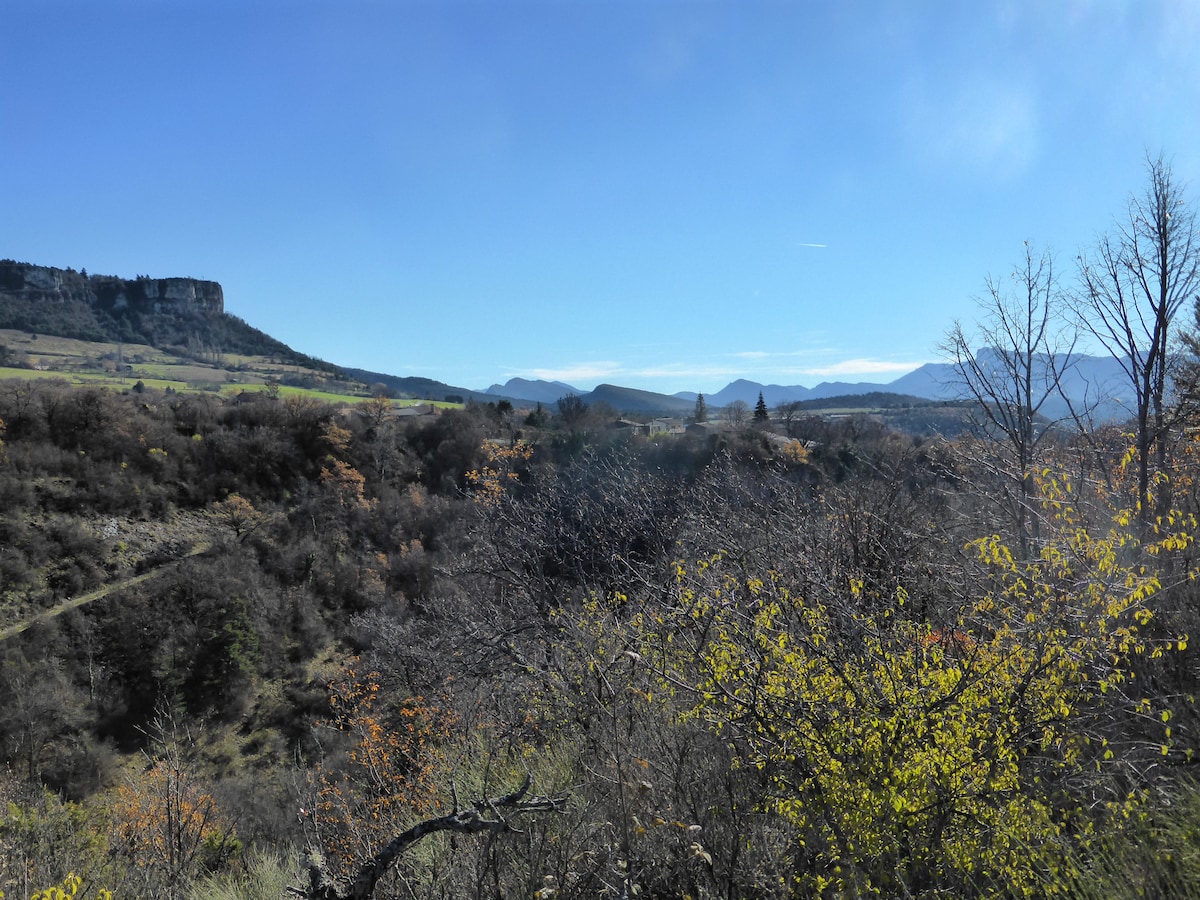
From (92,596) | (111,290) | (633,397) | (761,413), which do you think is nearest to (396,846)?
(92,596)

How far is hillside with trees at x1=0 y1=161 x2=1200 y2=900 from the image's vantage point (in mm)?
3541

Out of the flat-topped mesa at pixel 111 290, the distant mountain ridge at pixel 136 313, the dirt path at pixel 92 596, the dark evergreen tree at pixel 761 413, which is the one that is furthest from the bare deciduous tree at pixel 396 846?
the flat-topped mesa at pixel 111 290

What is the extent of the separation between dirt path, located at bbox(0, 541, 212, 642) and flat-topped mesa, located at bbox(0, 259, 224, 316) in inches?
2969

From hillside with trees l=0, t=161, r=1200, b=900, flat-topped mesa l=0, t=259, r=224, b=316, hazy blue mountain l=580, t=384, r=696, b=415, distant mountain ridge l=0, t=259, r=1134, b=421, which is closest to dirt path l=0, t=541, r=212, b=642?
hillside with trees l=0, t=161, r=1200, b=900

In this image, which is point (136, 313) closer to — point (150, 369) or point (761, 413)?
point (150, 369)

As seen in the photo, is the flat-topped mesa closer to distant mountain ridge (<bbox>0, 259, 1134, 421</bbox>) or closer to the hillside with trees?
distant mountain ridge (<bbox>0, 259, 1134, 421</bbox>)

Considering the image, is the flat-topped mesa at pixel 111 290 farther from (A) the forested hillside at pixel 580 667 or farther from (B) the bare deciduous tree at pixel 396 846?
(B) the bare deciduous tree at pixel 396 846

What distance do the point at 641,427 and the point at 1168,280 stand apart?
3664 centimetres

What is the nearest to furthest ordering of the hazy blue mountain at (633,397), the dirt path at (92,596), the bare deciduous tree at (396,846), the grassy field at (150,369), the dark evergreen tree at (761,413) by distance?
the bare deciduous tree at (396,846)
the dirt path at (92,596)
the dark evergreen tree at (761,413)
the grassy field at (150,369)
the hazy blue mountain at (633,397)

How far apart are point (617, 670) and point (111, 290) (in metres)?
108

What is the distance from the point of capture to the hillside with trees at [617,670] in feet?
11.6

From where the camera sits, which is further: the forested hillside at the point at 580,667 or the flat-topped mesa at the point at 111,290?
the flat-topped mesa at the point at 111,290

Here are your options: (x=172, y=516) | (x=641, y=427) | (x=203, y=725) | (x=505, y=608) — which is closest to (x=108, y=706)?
(x=203, y=725)

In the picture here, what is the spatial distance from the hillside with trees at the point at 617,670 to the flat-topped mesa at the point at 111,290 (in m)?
62.3
